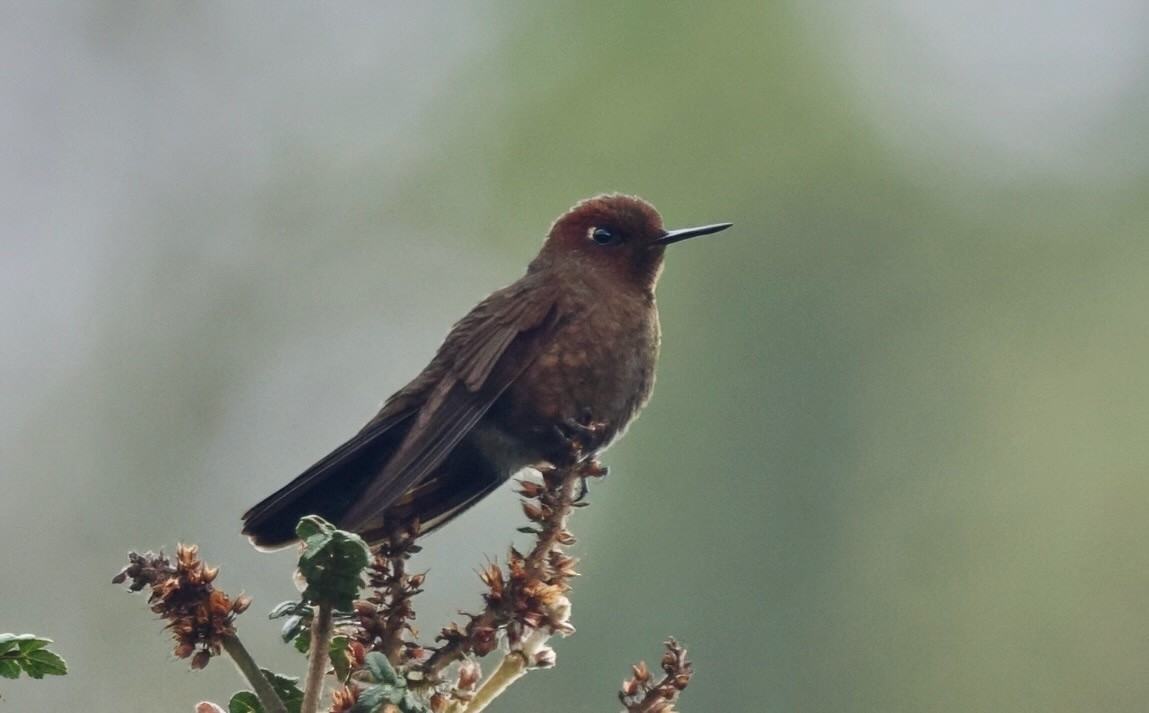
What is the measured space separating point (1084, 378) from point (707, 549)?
297 inches

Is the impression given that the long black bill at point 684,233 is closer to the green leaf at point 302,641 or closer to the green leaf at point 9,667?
the green leaf at point 302,641

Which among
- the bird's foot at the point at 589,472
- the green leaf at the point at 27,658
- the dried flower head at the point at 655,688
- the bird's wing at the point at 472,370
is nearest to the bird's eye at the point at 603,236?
the bird's wing at the point at 472,370

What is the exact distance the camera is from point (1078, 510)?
605 inches

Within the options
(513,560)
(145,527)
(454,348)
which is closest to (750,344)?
(145,527)

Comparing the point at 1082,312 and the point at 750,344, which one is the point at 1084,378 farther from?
the point at 750,344

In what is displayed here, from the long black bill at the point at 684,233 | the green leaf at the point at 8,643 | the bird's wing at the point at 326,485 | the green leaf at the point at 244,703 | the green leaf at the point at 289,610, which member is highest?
the long black bill at the point at 684,233

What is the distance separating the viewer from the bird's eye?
4953 millimetres

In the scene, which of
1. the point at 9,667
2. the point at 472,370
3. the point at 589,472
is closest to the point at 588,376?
the point at 472,370

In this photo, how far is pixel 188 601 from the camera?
2.07 m

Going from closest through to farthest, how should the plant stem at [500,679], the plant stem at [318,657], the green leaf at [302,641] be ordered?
the plant stem at [318,657] < the plant stem at [500,679] < the green leaf at [302,641]

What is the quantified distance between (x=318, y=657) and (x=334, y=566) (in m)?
0.13

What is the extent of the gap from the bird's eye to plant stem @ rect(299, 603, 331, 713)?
3.05 m

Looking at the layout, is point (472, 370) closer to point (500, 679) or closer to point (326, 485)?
point (326, 485)

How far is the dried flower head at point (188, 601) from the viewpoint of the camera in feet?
6.71
